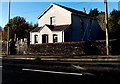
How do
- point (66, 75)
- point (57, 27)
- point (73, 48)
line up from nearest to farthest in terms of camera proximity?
point (66, 75) < point (73, 48) < point (57, 27)

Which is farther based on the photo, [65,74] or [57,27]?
[57,27]

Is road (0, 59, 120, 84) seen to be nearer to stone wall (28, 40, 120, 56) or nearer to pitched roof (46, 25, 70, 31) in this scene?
stone wall (28, 40, 120, 56)

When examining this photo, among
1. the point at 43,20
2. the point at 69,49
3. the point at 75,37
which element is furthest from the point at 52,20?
the point at 69,49

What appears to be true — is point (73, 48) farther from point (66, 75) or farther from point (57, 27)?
point (66, 75)

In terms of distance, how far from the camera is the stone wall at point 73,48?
60.0ft

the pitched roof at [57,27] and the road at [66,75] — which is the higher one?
the pitched roof at [57,27]

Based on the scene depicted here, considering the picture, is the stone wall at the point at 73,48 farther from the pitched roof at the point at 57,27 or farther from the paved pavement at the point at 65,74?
the paved pavement at the point at 65,74

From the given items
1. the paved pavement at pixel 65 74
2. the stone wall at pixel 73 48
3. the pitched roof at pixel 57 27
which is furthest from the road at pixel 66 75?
the pitched roof at pixel 57 27

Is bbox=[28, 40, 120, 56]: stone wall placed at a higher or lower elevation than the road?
higher

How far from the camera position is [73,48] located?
2014 cm

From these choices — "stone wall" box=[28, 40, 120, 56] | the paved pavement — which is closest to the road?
the paved pavement

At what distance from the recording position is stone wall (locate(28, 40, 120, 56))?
1828 centimetres

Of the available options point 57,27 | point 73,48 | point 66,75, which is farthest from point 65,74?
point 57,27

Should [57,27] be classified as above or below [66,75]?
above
